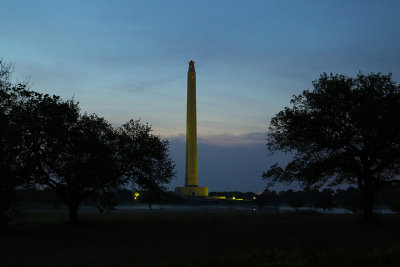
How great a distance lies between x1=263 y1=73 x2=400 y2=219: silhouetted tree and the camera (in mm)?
33188

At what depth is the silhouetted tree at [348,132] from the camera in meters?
33.2

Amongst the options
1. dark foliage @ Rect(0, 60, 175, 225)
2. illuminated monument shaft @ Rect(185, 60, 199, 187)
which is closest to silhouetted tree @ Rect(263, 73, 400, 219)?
dark foliage @ Rect(0, 60, 175, 225)

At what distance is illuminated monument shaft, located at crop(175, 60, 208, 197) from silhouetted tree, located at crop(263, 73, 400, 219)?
85.9 m

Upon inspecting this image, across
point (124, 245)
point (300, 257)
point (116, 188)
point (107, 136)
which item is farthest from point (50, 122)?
point (300, 257)

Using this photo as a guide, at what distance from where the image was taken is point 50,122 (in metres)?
31.9

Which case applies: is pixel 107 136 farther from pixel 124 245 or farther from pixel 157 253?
pixel 157 253

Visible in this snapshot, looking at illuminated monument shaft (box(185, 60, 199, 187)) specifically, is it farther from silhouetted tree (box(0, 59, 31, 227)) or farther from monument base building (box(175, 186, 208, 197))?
silhouetted tree (box(0, 59, 31, 227))

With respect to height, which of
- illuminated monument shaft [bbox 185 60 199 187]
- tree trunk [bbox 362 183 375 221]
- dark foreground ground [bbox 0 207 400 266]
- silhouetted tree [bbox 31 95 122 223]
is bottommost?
dark foreground ground [bbox 0 207 400 266]

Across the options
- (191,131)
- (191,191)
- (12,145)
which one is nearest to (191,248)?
(12,145)

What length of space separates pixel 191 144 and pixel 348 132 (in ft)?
302

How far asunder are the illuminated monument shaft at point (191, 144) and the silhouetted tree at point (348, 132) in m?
85.9

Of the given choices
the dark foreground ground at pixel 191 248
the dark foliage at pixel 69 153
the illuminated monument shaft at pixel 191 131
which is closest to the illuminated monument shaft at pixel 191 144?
the illuminated monument shaft at pixel 191 131

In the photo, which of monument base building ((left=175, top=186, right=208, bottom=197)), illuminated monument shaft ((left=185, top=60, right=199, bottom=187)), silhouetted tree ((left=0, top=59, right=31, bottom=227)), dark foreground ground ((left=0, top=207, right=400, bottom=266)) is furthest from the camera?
monument base building ((left=175, top=186, right=208, bottom=197))

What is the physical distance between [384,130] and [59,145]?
27.5 meters
